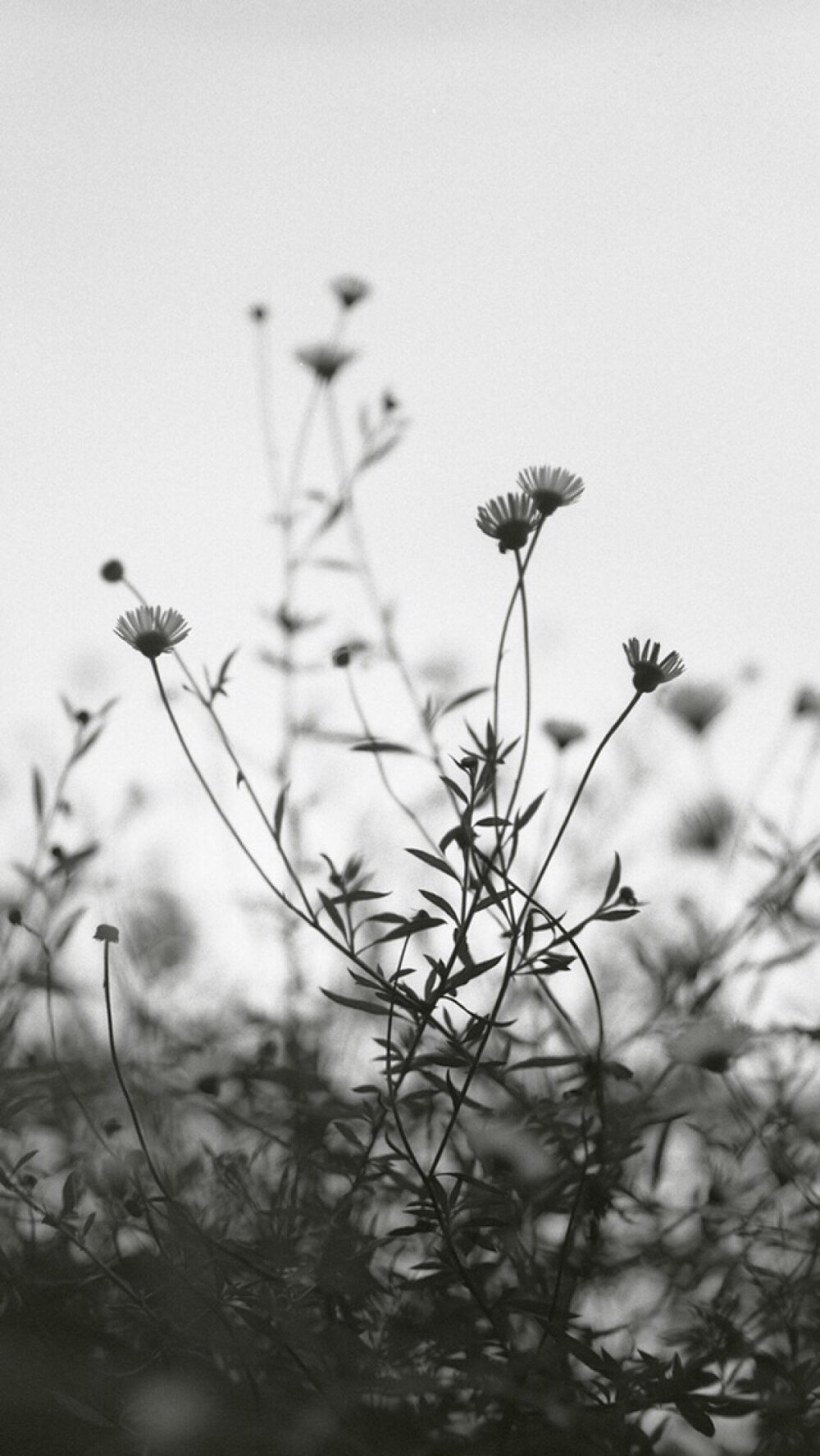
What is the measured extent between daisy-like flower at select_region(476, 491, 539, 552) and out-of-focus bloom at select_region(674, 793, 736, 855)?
340 mm

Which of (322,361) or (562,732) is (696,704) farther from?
(322,361)

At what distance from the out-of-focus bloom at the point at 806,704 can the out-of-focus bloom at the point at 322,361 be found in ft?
1.26

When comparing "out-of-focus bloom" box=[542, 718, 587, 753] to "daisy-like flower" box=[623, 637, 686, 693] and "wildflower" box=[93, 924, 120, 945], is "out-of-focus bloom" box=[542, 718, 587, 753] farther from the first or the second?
"wildflower" box=[93, 924, 120, 945]

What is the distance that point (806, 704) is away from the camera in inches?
38.6

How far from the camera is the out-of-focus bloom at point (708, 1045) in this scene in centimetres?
67

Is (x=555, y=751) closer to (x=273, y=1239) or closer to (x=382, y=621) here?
(x=382, y=621)

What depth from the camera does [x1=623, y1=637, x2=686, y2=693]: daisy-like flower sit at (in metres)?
0.59

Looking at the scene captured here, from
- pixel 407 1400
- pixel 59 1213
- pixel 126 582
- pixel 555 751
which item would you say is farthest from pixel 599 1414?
pixel 126 582

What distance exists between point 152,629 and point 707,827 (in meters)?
0.44

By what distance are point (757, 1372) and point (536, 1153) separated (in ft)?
0.40

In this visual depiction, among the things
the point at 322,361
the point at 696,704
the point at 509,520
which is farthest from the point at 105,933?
the point at 322,361

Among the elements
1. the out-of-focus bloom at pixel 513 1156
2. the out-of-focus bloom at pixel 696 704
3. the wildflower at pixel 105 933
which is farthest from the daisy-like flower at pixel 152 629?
the out-of-focus bloom at pixel 696 704

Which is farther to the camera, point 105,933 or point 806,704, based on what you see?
point 806,704

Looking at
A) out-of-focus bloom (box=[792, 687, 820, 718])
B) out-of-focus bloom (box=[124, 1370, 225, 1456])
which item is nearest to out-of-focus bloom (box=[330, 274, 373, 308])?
out-of-focus bloom (box=[792, 687, 820, 718])
